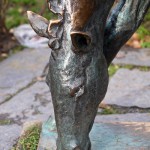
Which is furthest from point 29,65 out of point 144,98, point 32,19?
point 32,19

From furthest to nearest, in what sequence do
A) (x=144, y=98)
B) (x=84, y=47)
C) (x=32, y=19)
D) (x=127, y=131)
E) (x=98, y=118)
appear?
1. (x=144, y=98)
2. (x=98, y=118)
3. (x=127, y=131)
4. (x=32, y=19)
5. (x=84, y=47)

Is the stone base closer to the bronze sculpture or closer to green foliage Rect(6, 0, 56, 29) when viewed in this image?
the bronze sculpture

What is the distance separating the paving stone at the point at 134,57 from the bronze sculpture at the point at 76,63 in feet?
6.76

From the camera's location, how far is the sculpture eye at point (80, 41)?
1.75m

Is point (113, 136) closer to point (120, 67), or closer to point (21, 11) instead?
point (120, 67)

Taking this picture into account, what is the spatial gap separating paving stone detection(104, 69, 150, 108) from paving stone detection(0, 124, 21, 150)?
2.20 feet

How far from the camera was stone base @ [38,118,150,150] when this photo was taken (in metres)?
2.28

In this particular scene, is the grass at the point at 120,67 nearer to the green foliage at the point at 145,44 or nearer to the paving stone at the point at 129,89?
the paving stone at the point at 129,89

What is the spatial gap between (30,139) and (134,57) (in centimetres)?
179

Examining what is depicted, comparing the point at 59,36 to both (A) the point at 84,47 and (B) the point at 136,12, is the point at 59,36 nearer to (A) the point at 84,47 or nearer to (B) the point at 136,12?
(A) the point at 84,47

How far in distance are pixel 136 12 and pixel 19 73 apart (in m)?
2.00

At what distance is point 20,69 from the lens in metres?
3.99

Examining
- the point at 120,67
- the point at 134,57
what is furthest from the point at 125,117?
the point at 134,57

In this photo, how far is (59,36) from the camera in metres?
1.84
